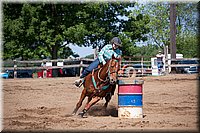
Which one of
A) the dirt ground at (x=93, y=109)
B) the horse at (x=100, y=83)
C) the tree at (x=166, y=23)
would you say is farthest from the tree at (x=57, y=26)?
the horse at (x=100, y=83)

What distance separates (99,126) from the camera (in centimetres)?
866

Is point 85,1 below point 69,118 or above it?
above

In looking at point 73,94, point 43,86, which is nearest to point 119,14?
point 43,86

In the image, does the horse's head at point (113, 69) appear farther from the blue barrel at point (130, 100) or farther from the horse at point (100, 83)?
the blue barrel at point (130, 100)

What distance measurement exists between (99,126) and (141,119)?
55.7 inches

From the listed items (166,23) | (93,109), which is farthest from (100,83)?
(166,23)

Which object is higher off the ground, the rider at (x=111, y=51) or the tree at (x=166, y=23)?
the tree at (x=166, y=23)

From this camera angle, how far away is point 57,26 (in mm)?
32750

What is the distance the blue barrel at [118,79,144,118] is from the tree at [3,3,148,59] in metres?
21.7

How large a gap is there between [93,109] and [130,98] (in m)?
1.97

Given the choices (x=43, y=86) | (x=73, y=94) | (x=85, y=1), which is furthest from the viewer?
(x=85, y=1)

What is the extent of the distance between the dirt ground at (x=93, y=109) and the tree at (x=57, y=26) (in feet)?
40.7

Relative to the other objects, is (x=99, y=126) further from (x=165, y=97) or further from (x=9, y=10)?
(x=9, y=10)

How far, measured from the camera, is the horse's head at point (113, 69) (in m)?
9.43
